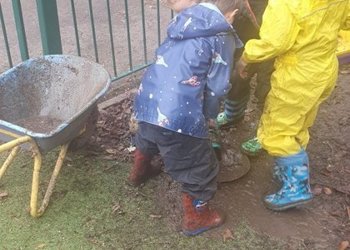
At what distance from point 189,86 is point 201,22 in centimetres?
32

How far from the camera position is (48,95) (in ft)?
12.3

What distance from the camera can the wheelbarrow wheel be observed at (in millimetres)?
3812

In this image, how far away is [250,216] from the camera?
11.5 feet

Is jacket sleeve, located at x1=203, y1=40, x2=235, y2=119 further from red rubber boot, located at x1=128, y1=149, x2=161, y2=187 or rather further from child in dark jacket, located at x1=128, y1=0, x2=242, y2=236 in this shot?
red rubber boot, located at x1=128, y1=149, x2=161, y2=187

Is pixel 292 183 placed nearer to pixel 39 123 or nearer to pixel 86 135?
pixel 86 135

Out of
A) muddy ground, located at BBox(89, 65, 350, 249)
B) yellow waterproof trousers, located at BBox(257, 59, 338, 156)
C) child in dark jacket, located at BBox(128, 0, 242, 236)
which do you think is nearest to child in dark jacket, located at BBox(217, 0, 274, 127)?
muddy ground, located at BBox(89, 65, 350, 249)

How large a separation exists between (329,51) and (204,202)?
1.09m

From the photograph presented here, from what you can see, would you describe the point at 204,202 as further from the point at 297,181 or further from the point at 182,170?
the point at 297,181

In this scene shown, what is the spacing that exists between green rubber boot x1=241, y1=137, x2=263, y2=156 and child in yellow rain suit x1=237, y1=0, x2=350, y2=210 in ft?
1.56

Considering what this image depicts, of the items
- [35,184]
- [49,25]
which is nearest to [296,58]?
[35,184]

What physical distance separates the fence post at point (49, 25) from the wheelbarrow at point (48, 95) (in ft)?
1.35

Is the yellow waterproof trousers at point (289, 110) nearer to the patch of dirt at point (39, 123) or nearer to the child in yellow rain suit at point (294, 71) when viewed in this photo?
the child in yellow rain suit at point (294, 71)

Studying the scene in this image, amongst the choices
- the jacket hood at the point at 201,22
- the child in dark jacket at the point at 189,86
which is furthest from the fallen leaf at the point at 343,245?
the jacket hood at the point at 201,22

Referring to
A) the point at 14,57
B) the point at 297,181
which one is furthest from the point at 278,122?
the point at 14,57
